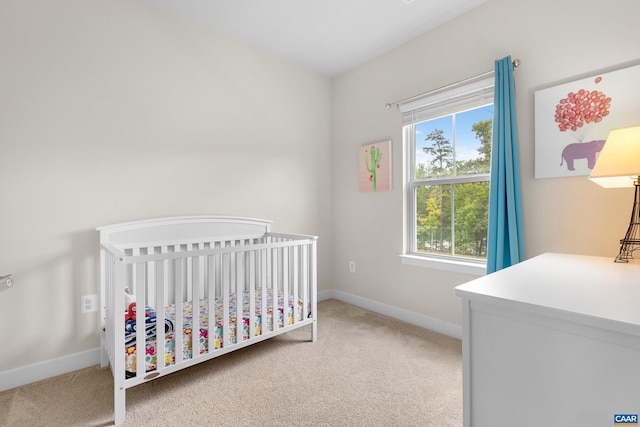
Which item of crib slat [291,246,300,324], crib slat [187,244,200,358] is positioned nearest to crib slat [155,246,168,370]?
crib slat [187,244,200,358]

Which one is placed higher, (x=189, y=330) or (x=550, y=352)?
(x=550, y=352)

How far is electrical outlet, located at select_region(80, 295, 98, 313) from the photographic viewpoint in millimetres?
1813

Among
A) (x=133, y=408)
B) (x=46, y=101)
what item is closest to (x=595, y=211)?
(x=133, y=408)

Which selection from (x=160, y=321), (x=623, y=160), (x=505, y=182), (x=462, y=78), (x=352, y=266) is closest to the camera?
(x=623, y=160)

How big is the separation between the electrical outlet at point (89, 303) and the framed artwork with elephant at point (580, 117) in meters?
2.85

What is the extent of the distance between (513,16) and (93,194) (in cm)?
290

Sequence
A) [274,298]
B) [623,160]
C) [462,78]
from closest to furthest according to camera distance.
Answer: [623,160] < [274,298] < [462,78]

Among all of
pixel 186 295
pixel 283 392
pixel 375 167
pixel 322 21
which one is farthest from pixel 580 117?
pixel 186 295

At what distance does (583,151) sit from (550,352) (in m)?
1.39

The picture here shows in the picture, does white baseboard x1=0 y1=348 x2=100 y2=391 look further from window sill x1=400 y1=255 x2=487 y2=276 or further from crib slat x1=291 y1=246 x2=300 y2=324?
window sill x1=400 y1=255 x2=487 y2=276

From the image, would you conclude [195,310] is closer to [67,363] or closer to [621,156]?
[67,363]

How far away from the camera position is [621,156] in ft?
3.88

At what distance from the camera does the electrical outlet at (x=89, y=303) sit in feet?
5.95

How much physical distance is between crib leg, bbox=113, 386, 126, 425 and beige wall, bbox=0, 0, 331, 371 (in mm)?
694
